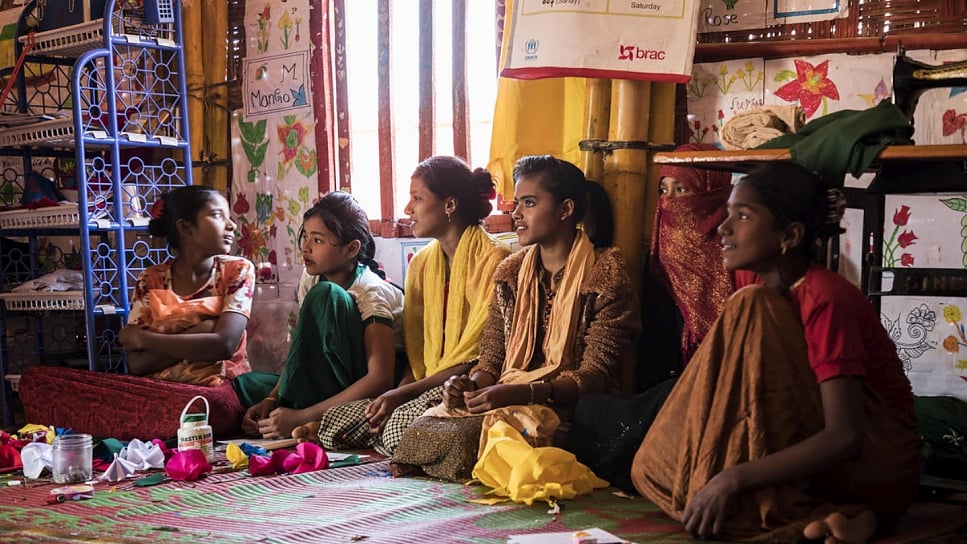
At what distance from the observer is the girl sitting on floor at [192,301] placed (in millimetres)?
4559

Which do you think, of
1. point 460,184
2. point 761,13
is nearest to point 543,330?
point 460,184

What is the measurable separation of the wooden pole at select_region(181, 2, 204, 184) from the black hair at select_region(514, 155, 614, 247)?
269 cm

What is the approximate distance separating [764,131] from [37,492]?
273cm

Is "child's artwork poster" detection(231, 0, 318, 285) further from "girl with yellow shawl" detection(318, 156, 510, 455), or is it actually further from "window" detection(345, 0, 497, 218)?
"girl with yellow shawl" detection(318, 156, 510, 455)

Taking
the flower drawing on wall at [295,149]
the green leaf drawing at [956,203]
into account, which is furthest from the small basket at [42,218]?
the green leaf drawing at [956,203]

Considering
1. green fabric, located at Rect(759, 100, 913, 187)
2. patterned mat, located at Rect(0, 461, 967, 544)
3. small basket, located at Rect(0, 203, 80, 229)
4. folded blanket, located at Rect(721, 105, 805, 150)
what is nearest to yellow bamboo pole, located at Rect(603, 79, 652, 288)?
folded blanket, located at Rect(721, 105, 805, 150)

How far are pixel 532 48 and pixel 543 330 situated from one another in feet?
3.51

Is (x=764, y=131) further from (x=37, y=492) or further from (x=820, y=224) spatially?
(x=37, y=492)

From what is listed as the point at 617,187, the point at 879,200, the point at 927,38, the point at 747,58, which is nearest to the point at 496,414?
the point at 617,187

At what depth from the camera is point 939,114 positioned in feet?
11.7

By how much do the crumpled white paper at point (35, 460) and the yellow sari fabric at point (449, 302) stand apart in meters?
1.47

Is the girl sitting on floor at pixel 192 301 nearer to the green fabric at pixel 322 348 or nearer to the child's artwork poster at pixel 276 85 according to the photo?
the green fabric at pixel 322 348

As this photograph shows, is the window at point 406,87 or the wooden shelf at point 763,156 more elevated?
the window at point 406,87

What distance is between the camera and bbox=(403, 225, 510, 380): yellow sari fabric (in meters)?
4.12
